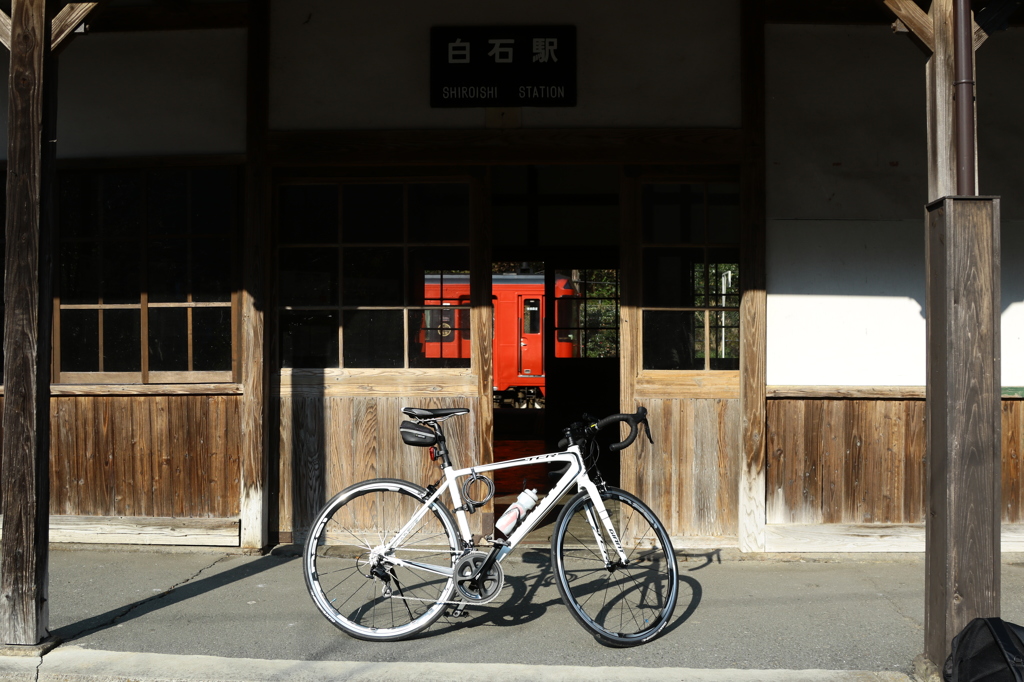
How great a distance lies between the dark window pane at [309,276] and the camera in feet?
18.6

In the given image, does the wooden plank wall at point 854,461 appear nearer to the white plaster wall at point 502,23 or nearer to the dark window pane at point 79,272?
the white plaster wall at point 502,23

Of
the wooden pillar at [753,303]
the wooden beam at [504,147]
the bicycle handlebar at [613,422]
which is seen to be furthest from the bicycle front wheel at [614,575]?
the wooden beam at [504,147]

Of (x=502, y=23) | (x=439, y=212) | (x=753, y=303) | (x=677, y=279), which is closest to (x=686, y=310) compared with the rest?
(x=677, y=279)

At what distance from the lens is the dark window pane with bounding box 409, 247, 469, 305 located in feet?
18.5

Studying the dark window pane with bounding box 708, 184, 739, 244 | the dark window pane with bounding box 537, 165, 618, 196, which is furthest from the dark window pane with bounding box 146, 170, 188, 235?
the dark window pane with bounding box 537, 165, 618, 196

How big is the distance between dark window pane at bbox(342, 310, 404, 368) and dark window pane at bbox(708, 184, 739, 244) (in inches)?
84.2

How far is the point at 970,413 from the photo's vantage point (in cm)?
347

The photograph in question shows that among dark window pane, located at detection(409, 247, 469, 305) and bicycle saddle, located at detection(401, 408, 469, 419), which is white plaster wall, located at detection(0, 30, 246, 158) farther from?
bicycle saddle, located at detection(401, 408, 469, 419)

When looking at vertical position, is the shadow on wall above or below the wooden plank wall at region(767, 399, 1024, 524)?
above

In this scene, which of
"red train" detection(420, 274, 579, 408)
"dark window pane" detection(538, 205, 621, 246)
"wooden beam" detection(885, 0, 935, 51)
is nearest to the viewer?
"wooden beam" detection(885, 0, 935, 51)

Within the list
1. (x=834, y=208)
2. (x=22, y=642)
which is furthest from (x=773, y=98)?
(x=22, y=642)

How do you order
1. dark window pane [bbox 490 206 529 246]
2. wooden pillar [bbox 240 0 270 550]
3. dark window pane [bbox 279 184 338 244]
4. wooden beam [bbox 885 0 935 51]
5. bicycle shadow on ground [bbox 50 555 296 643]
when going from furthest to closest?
dark window pane [bbox 490 206 529 246], dark window pane [bbox 279 184 338 244], wooden pillar [bbox 240 0 270 550], bicycle shadow on ground [bbox 50 555 296 643], wooden beam [bbox 885 0 935 51]

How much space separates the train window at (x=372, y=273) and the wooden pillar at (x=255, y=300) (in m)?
0.20

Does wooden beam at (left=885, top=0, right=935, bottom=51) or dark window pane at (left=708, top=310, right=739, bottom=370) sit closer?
wooden beam at (left=885, top=0, right=935, bottom=51)
